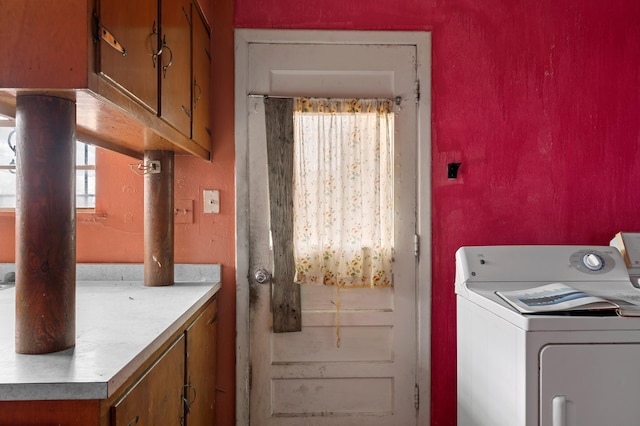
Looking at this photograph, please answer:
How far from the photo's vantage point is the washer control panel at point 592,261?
1940mm

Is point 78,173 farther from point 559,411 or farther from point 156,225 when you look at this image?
point 559,411

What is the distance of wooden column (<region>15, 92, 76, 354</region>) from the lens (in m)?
0.98

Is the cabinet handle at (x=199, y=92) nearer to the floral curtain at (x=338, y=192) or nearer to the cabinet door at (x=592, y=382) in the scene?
the floral curtain at (x=338, y=192)

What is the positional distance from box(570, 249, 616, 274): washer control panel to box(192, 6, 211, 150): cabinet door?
70.5 inches

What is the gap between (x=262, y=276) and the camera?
217 centimetres

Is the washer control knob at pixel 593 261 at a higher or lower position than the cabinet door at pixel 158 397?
higher

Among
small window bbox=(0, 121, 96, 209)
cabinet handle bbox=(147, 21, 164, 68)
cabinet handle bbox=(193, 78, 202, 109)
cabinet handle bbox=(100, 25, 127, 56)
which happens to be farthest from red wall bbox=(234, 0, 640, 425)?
small window bbox=(0, 121, 96, 209)

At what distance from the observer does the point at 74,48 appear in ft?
2.98

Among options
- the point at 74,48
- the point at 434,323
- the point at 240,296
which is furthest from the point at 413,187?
the point at 74,48

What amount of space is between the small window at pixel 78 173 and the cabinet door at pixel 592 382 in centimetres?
213

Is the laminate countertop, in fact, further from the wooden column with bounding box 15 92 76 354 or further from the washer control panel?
the washer control panel

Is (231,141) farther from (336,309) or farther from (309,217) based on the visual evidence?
(336,309)

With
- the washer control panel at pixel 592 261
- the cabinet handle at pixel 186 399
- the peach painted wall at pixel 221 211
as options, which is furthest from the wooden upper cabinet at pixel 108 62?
the washer control panel at pixel 592 261

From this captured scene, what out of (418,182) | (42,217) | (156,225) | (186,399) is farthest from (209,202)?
(42,217)
